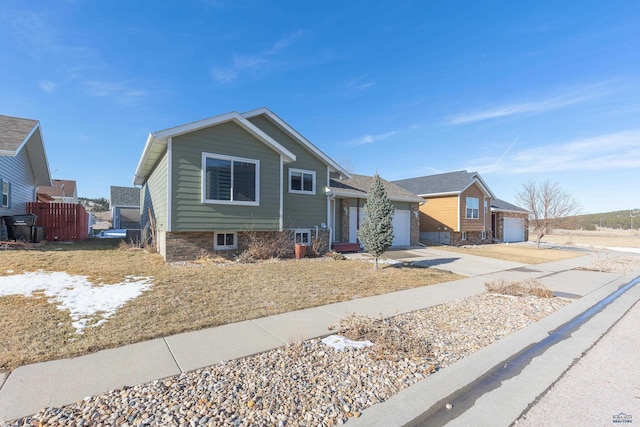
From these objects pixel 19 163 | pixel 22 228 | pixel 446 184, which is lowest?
pixel 22 228

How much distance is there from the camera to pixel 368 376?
10.3 ft

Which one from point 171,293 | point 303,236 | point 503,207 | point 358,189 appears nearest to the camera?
point 171,293

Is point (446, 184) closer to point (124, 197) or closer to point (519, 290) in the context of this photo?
point (519, 290)

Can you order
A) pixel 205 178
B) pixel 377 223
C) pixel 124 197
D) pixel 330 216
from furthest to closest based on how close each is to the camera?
1. pixel 124 197
2. pixel 330 216
3. pixel 205 178
4. pixel 377 223

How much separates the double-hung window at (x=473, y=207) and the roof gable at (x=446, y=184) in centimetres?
121

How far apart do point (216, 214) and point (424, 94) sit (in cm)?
1339

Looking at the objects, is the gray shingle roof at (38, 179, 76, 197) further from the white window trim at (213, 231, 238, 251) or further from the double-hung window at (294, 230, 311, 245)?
the double-hung window at (294, 230, 311, 245)

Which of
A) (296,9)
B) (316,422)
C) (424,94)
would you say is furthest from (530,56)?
(316,422)

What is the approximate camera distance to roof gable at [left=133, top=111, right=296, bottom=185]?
364 inches

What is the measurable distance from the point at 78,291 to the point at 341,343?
18.6ft

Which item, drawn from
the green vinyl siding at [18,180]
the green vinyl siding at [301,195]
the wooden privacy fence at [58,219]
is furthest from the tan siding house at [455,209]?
the green vinyl siding at [18,180]

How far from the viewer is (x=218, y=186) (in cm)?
1024

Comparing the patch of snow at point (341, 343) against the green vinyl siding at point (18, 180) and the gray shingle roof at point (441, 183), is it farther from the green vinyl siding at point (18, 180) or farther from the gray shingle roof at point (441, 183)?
the gray shingle roof at point (441, 183)

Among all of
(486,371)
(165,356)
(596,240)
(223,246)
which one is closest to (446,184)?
(223,246)
